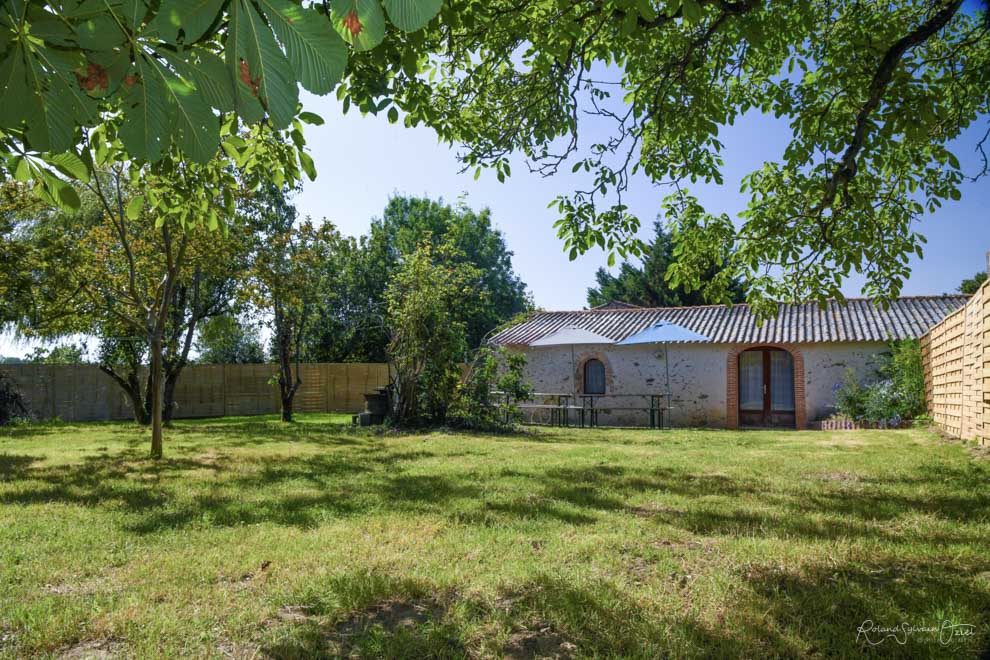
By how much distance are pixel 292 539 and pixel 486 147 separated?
4046mm

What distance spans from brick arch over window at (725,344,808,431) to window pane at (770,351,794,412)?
1.41 ft

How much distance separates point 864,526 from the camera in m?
4.11

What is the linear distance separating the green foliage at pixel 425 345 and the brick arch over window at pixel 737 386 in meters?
8.46

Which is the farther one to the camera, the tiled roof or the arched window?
the arched window

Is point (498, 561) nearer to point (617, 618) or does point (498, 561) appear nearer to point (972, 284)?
point (617, 618)

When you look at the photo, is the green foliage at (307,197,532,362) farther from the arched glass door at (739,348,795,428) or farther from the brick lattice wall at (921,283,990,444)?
the brick lattice wall at (921,283,990,444)

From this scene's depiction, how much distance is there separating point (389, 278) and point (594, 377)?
36.0 feet

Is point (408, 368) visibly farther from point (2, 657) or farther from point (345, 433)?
point (2, 657)

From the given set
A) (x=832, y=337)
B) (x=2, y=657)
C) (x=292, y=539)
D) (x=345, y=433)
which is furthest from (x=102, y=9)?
(x=832, y=337)

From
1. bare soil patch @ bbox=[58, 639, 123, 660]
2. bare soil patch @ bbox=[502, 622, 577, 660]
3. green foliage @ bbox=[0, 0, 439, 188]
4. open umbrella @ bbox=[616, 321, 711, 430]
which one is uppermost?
open umbrella @ bbox=[616, 321, 711, 430]

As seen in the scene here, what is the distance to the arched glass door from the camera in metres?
17.2

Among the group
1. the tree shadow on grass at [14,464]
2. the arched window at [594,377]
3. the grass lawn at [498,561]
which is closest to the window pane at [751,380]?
the arched window at [594,377]

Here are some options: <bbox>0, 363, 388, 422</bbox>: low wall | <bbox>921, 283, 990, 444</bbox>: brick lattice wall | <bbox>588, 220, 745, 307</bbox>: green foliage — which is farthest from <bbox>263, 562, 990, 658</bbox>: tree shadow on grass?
<bbox>588, 220, 745, 307</bbox>: green foliage

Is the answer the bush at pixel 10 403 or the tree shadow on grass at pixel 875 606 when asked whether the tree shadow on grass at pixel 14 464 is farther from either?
the bush at pixel 10 403
